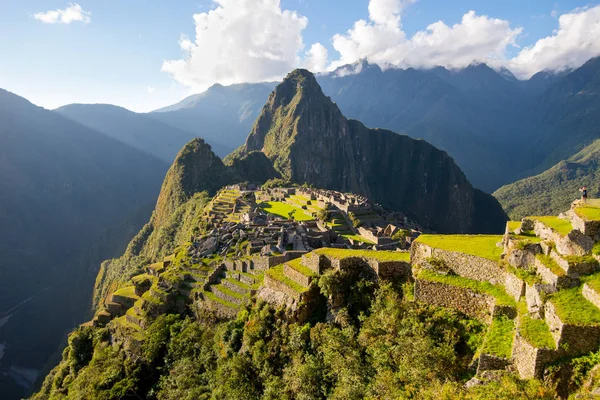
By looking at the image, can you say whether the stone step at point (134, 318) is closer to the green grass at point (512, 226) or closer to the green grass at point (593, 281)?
the green grass at point (512, 226)

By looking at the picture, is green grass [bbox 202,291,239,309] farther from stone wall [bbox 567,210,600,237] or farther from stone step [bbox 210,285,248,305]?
stone wall [bbox 567,210,600,237]

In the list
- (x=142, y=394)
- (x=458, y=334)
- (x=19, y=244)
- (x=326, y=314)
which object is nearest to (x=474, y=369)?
(x=458, y=334)

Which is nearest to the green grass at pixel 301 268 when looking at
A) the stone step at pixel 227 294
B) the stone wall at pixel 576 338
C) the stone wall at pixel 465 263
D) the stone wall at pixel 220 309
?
the stone step at pixel 227 294

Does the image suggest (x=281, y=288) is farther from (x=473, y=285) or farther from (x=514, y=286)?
(x=514, y=286)

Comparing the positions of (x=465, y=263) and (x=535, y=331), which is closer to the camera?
(x=535, y=331)

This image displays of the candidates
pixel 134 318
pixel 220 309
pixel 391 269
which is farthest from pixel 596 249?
pixel 134 318

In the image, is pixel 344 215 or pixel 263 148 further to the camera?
pixel 263 148

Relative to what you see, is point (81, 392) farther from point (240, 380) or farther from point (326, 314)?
point (326, 314)
